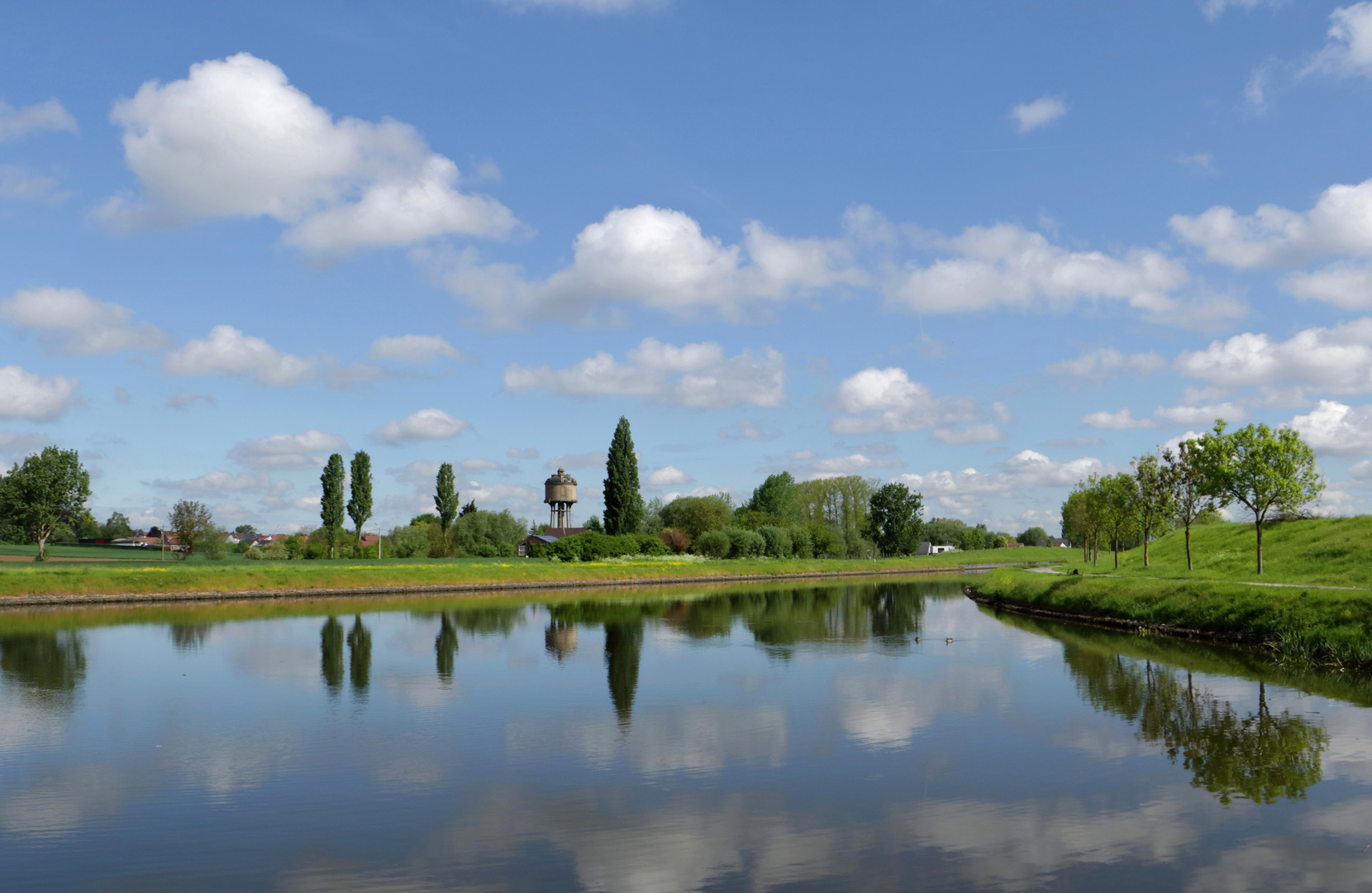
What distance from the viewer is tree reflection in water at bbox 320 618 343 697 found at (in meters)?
25.1

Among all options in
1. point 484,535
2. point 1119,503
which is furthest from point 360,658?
point 484,535

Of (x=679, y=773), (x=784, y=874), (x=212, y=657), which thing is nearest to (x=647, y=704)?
(x=679, y=773)

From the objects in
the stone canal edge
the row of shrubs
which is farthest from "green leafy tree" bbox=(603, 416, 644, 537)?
the stone canal edge

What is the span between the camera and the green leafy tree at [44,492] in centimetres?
8300

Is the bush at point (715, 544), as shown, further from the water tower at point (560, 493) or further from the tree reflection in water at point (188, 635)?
the tree reflection in water at point (188, 635)

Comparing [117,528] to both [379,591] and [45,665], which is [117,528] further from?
[45,665]

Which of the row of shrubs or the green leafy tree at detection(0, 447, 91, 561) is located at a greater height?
the green leafy tree at detection(0, 447, 91, 561)

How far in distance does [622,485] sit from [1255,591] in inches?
2856

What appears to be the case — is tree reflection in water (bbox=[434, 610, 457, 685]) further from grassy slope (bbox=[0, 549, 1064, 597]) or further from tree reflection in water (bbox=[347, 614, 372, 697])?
grassy slope (bbox=[0, 549, 1064, 597])

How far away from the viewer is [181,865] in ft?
36.4

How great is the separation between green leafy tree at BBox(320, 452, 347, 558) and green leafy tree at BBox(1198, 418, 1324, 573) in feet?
279

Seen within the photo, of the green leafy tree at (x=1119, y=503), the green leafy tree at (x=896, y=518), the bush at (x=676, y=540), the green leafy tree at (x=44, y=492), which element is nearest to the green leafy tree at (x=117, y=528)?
the green leafy tree at (x=44, y=492)

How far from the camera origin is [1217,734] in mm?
18141

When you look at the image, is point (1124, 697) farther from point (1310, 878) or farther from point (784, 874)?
point (784, 874)
